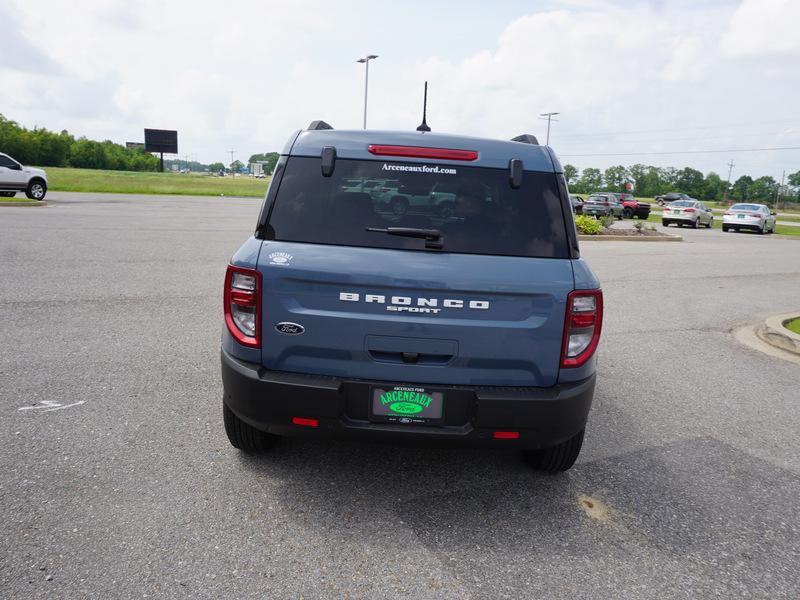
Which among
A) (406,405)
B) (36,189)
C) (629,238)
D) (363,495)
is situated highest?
(36,189)

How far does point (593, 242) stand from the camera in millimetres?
20359

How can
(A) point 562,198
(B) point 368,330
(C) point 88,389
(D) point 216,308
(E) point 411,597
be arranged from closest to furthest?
(E) point 411,597 < (B) point 368,330 < (A) point 562,198 < (C) point 88,389 < (D) point 216,308

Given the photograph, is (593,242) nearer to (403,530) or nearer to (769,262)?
(769,262)

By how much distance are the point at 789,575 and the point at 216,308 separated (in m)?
6.35

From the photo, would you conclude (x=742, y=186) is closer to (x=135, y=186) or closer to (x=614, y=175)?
(x=614, y=175)

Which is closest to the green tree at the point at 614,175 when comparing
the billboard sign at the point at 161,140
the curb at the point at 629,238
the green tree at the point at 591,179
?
the green tree at the point at 591,179

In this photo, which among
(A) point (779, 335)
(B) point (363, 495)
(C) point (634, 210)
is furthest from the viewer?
(C) point (634, 210)

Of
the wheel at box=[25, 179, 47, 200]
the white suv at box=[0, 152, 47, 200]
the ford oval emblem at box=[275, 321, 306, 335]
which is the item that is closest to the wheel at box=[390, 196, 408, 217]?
the ford oval emblem at box=[275, 321, 306, 335]

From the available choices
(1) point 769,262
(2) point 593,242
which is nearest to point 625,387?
(1) point 769,262

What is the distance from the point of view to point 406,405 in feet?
10.2

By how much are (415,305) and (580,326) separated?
85 cm

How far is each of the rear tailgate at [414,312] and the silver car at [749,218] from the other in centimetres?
3269

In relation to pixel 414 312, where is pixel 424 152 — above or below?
above

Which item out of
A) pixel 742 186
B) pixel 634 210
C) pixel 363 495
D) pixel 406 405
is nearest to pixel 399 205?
pixel 406 405
